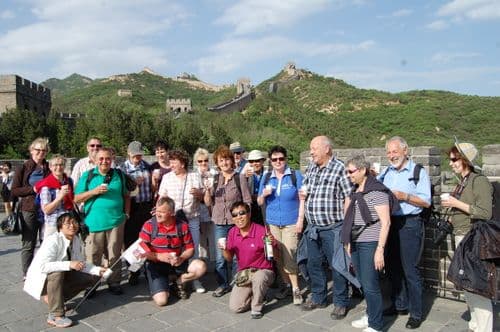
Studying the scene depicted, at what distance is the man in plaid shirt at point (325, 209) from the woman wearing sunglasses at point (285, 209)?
25cm

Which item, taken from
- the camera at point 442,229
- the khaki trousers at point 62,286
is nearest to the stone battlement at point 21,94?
the khaki trousers at point 62,286

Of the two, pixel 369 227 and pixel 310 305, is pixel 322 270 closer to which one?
pixel 310 305

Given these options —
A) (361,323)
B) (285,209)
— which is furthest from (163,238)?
(361,323)

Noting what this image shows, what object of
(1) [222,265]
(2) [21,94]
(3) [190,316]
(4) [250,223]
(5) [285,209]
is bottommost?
(3) [190,316]

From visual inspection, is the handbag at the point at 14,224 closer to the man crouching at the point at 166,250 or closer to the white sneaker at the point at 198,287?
the man crouching at the point at 166,250

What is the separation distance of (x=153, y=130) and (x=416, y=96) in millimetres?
45878

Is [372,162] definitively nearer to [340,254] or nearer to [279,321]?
[340,254]

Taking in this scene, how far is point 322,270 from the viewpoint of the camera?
15.6ft

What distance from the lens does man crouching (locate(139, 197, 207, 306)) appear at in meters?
4.95

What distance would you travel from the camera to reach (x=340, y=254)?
14.7ft

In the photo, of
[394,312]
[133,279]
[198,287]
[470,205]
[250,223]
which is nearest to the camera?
[470,205]

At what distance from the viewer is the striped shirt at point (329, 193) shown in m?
4.48

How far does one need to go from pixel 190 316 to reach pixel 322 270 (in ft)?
5.02

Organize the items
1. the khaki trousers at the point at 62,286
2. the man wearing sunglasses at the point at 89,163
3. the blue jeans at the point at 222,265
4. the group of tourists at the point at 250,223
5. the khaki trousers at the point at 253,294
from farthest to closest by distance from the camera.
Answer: the man wearing sunglasses at the point at 89,163 < the blue jeans at the point at 222,265 < the khaki trousers at the point at 253,294 < the khaki trousers at the point at 62,286 < the group of tourists at the point at 250,223
